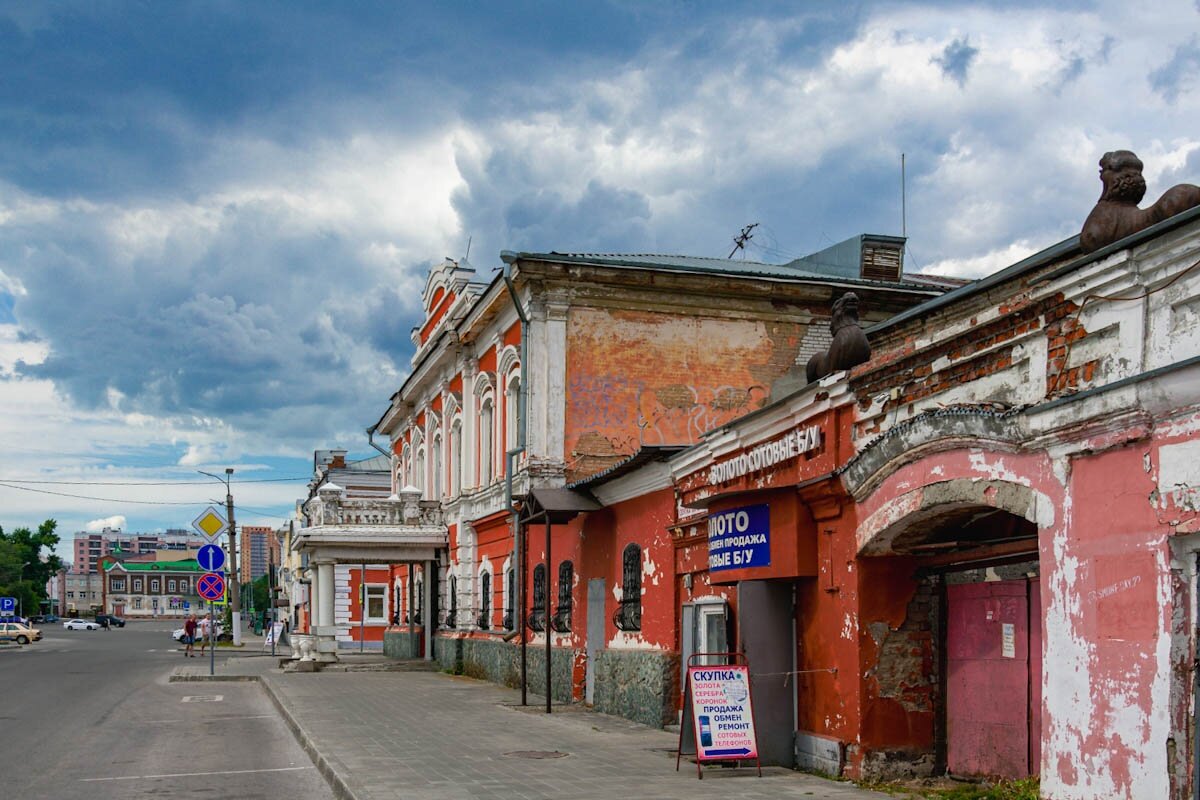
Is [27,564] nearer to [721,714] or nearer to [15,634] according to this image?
[15,634]

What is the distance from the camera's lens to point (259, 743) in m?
14.9

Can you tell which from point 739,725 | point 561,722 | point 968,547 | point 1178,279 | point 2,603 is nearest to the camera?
point 1178,279

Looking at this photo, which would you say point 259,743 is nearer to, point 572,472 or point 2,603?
point 572,472

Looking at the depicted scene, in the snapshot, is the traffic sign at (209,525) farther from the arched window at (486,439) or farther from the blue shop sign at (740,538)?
the blue shop sign at (740,538)

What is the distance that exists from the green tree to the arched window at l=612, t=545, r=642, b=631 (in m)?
103

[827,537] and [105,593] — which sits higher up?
[827,537]

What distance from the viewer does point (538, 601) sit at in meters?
22.2

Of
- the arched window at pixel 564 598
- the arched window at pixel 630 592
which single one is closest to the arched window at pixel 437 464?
the arched window at pixel 564 598

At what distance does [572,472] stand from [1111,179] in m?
14.5

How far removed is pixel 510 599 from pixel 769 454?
42.3 ft

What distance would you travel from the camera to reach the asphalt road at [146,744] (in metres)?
11.2

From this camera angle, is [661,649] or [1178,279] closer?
[1178,279]

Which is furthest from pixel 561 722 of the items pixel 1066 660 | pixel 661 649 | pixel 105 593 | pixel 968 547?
pixel 105 593

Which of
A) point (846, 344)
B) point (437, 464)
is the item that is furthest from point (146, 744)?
point (437, 464)
